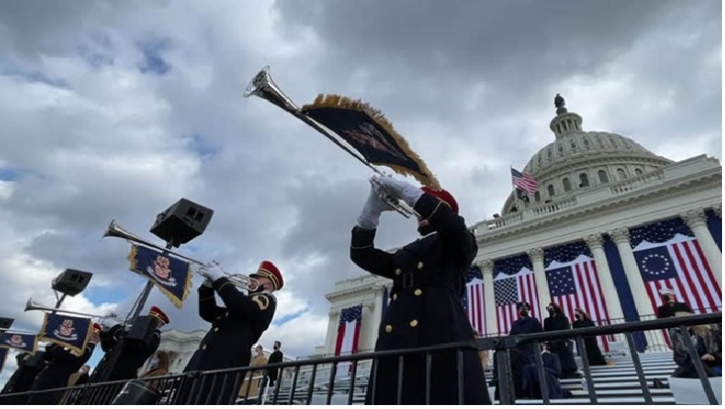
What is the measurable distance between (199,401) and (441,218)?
2.35 meters

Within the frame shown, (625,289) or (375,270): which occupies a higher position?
(625,289)

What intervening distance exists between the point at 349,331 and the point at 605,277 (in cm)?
1790

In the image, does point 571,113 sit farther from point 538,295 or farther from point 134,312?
point 134,312

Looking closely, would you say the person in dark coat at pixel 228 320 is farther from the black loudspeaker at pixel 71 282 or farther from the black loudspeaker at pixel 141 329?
the black loudspeaker at pixel 71 282

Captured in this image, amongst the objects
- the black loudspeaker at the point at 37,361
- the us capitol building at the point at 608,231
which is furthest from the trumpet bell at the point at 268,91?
the us capitol building at the point at 608,231

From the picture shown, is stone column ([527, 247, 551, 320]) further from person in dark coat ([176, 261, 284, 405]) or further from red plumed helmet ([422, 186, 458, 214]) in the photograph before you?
red plumed helmet ([422, 186, 458, 214])

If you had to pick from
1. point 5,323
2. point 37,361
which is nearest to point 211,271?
point 37,361

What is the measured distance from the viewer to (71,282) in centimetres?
956

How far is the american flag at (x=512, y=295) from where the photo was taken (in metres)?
22.8

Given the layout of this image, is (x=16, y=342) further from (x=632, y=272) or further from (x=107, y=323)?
(x=632, y=272)

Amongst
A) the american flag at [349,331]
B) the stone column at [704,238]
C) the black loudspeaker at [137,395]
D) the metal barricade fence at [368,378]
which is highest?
the stone column at [704,238]

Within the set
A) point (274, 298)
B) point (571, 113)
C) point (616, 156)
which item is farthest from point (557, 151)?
point (274, 298)

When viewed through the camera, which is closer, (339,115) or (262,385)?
(262,385)

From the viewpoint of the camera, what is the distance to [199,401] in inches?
125
